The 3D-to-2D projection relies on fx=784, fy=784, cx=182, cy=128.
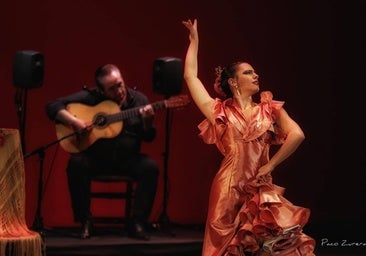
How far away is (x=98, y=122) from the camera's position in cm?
605

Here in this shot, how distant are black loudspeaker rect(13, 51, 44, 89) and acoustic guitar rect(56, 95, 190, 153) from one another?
15.9 inches

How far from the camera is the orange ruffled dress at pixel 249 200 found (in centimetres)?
457

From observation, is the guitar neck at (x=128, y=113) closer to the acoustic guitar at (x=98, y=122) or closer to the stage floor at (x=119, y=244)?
the acoustic guitar at (x=98, y=122)

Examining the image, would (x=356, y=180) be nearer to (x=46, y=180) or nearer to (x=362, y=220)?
(x=362, y=220)

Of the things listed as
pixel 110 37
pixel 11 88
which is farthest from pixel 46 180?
pixel 110 37

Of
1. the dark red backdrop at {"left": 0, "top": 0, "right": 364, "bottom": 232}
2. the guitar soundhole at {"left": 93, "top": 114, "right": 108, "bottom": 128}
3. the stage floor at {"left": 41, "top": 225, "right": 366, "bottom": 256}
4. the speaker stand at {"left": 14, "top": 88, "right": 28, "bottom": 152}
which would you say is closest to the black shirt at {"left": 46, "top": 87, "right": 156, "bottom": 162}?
the guitar soundhole at {"left": 93, "top": 114, "right": 108, "bottom": 128}

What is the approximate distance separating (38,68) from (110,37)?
41.1 inches

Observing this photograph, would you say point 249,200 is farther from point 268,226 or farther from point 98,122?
point 98,122

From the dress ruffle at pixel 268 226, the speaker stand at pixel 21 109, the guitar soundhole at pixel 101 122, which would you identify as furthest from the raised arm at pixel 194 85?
the speaker stand at pixel 21 109

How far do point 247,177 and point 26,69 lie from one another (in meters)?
2.15

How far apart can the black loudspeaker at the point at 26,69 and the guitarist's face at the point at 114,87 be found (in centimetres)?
53

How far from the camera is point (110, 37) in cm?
693

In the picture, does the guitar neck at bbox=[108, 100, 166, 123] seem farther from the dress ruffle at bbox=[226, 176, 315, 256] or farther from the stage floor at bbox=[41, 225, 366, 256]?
the dress ruffle at bbox=[226, 176, 315, 256]

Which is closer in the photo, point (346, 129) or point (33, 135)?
point (33, 135)
